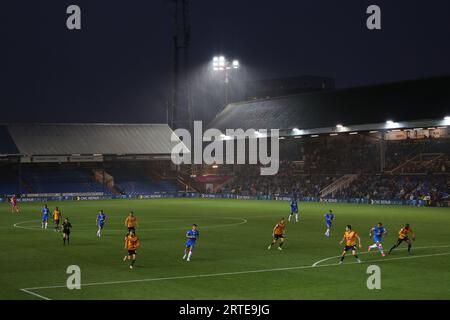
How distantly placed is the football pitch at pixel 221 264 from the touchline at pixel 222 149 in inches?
1823

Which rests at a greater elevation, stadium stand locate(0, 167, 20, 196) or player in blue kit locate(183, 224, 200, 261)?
stadium stand locate(0, 167, 20, 196)

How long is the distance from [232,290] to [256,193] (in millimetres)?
70230

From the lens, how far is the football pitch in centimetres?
2259

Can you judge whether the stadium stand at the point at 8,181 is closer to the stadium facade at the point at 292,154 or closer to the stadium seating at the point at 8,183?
the stadium seating at the point at 8,183

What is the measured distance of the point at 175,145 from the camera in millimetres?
102375

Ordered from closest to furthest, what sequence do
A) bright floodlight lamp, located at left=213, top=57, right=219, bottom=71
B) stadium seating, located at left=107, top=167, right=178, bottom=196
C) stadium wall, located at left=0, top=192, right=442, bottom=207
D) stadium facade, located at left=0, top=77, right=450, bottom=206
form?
stadium wall, located at left=0, top=192, right=442, bottom=207 → stadium facade, located at left=0, top=77, right=450, bottom=206 → bright floodlight lamp, located at left=213, top=57, right=219, bottom=71 → stadium seating, located at left=107, top=167, right=178, bottom=196

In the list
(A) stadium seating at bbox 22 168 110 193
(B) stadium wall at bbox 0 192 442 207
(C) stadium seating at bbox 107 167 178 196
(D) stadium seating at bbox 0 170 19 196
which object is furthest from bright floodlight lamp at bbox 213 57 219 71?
(D) stadium seating at bbox 0 170 19 196

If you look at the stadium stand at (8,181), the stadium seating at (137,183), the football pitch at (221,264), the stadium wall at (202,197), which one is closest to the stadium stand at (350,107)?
the stadium wall at (202,197)

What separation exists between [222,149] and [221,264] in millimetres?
73589

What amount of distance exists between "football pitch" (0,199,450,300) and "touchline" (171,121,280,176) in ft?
152

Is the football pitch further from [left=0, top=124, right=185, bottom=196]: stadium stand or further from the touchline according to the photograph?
the touchline

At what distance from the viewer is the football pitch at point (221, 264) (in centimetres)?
2259

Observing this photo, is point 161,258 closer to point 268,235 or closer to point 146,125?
point 268,235

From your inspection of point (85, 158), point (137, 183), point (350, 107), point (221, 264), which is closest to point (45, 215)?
point (221, 264)
